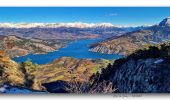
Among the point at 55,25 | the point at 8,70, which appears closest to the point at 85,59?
the point at 55,25

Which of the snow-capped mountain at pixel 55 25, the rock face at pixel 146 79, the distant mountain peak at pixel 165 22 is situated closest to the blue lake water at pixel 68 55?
the snow-capped mountain at pixel 55 25

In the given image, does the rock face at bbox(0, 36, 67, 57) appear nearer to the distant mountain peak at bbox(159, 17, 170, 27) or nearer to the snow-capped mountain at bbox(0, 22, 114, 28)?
the snow-capped mountain at bbox(0, 22, 114, 28)

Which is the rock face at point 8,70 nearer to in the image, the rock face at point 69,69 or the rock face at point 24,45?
the rock face at point 24,45

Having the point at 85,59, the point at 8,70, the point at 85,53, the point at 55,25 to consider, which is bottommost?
the point at 8,70

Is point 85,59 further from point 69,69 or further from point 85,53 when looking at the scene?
point 69,69

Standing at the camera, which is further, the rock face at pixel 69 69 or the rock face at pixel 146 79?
the rock face at pixel 69 69
